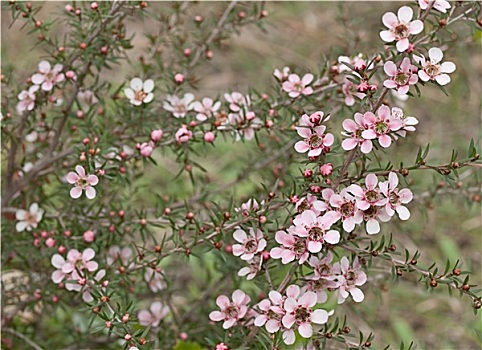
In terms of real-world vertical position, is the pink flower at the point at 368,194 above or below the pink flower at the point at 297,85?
above

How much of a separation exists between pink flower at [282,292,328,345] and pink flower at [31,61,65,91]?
86 centimetres

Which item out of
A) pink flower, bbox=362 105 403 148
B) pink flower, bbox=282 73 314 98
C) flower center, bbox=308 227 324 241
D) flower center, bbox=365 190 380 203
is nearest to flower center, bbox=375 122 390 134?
pink flower, bbox=362 105 403 148

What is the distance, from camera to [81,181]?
5.53ft

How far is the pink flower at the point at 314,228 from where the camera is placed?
1421 millimetres

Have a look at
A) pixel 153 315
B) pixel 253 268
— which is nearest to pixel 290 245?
pixel 253 268

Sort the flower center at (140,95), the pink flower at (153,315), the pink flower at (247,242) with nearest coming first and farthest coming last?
the pink flower at (247,242), the flower center at (140,95), the pink flower at (153,315)

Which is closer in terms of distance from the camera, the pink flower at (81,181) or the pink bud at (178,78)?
the pink flower at (81,181)

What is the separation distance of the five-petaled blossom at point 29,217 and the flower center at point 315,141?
82 centimetres

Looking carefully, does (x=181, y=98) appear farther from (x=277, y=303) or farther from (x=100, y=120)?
(x=277, y=303)

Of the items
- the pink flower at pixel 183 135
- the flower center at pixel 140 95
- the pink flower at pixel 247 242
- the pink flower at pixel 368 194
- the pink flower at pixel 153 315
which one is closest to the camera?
the pink flower at pixel 368 194

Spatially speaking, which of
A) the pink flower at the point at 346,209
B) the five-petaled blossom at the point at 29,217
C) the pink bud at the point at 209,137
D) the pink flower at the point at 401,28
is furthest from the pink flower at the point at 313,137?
the five-petaled blossom at the point at 29,217

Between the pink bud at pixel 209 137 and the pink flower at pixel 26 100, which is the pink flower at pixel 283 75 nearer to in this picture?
the pink bud at pixel 209 137

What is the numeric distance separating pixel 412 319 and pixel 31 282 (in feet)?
5.52

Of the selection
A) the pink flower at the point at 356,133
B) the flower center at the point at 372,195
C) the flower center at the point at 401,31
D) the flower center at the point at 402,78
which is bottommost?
the flower center at the point at 372,195
